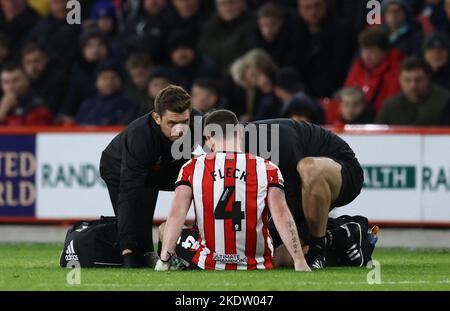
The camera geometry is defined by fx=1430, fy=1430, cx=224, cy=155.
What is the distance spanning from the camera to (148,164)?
1087cm

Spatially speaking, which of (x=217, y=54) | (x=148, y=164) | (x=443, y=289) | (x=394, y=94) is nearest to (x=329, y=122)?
(x=394, y=94)

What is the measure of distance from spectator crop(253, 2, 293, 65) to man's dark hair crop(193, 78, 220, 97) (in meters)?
1.29

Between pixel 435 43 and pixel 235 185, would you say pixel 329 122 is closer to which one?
pixel 435 43

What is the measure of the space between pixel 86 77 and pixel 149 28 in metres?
1.00

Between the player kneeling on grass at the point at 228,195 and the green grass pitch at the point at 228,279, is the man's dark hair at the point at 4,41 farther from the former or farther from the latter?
the player kneeling on grass at the point at 228,195

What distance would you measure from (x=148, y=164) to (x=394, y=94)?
537cm

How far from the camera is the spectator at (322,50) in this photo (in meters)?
16.7

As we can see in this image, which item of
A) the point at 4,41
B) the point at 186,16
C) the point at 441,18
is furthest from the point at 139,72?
the point at 441,18

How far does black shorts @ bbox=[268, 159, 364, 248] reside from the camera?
10.9 meters

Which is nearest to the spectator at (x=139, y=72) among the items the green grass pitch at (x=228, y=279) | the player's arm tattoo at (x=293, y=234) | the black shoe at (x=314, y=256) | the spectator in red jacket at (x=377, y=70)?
the spectator in red jacket at (x=377, y=70)

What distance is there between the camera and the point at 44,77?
706 inches

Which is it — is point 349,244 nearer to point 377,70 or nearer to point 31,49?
point 377,70

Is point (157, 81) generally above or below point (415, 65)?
below

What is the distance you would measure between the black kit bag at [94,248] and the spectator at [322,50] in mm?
5905
